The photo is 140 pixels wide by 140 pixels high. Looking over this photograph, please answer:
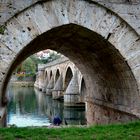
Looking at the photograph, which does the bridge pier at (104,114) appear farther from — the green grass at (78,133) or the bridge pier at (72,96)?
the bridge pier at (72,96)

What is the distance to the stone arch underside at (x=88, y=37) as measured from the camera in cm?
671

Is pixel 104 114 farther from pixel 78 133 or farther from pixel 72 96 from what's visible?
pixel 72 96

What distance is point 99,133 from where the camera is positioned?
584 centimetres

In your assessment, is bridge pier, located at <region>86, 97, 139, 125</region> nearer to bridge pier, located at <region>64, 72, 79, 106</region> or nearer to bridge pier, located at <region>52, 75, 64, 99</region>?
bridge pier, located at <region>64, 72, 79, 106</region>

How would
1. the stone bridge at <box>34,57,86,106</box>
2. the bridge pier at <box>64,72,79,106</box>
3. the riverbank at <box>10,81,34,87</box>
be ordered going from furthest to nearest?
the riverbank at <box>10,81,34,87</box>, the bridge pier at <box>64,72,79,106</box>, the stone bridge at <box>34,57,86,106</box>

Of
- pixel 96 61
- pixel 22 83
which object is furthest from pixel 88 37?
pixel 22 83

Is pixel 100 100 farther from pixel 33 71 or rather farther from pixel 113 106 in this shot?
pixel 33 71

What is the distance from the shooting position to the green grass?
543 cm

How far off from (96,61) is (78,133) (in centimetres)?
413

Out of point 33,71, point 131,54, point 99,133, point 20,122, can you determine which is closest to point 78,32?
point 131,54

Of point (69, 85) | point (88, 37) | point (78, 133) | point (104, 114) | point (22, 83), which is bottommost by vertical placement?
point (78, 133)

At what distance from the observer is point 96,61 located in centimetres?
973

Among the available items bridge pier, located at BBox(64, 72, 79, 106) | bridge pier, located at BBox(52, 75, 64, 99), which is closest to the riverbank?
bridge pier, located at BBox(52, 75, 64, 99)

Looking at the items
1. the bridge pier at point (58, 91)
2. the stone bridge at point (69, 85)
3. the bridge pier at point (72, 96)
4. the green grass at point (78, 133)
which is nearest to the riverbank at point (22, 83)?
the stone bridge at point (69, 85)
